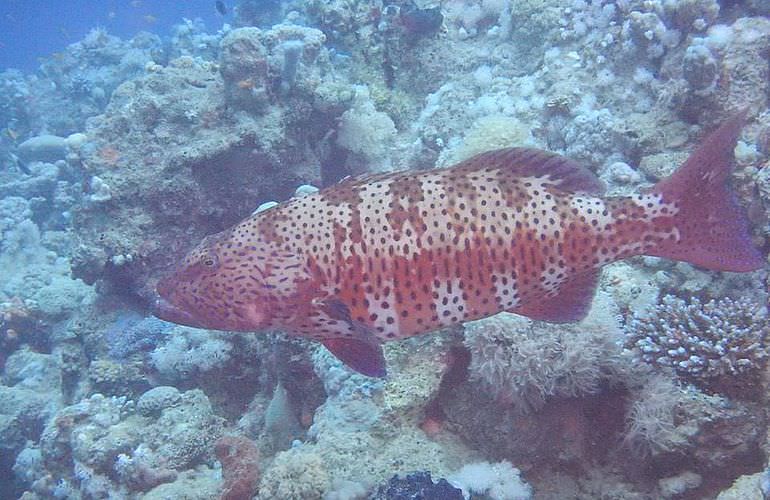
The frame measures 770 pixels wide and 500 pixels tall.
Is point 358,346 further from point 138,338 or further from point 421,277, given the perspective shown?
point 138,338

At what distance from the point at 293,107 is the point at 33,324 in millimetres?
6812

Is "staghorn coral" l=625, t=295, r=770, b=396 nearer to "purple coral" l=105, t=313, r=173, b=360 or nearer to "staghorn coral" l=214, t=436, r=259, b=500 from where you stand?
"staghorn coral" l=214, t=436, r=259, b=500

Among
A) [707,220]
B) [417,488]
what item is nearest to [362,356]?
[417,488]

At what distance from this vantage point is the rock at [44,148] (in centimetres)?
1758

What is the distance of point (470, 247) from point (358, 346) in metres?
0.88

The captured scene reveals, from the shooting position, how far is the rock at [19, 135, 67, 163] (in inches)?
692

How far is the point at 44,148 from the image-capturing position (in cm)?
1761

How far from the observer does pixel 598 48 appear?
26.4ft

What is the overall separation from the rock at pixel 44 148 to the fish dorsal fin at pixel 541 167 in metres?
18.0

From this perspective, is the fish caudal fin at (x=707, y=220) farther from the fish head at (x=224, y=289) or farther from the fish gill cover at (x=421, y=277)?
the fish head at (x=224, y=289)

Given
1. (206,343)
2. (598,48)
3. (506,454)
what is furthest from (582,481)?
(598,48)

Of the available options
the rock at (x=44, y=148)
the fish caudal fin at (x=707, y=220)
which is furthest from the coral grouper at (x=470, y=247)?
the rock at (x=44, y=148)

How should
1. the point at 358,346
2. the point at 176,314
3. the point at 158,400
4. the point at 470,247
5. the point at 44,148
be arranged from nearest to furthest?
the point at 470,247
the point at 358,346
the point at 176,314
the point at 158,400
the point at 44,148

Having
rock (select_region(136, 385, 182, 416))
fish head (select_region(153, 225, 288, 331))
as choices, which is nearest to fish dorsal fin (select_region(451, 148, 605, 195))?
fish head (select_region(153, 225, 288, 331))
